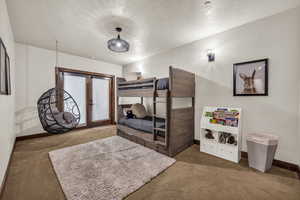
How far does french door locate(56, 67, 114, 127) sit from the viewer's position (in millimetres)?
4109

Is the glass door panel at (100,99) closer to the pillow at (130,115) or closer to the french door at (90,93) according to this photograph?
the french door at (90,93)

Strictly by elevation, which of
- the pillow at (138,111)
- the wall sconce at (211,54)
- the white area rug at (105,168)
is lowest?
the white area rug at (105,168)

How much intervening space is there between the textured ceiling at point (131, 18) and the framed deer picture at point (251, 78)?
2.75 ft

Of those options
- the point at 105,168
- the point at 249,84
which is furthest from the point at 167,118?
the point at 249,84

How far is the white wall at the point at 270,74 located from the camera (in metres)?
1.95

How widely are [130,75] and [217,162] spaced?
10.8 ft

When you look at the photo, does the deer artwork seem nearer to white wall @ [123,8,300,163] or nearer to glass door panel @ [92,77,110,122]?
white wall @ [123,8,300,163]

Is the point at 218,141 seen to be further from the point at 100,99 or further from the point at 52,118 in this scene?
the point at 100,99

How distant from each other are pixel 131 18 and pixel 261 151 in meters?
3.16

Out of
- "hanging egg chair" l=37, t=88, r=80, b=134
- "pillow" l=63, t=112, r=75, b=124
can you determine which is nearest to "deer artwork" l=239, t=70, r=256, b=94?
"hanging egg chair" l=37, t=88, r=80, b=134

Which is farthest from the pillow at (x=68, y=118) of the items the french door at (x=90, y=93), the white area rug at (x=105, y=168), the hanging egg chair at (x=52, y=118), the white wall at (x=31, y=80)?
the french door at (x=90, y=93)

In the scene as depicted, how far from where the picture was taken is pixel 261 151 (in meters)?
1.89

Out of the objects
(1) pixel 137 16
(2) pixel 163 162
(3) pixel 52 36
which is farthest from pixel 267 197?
(3) pixel 52 36

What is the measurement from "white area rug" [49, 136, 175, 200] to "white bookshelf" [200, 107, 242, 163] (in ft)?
3.03
